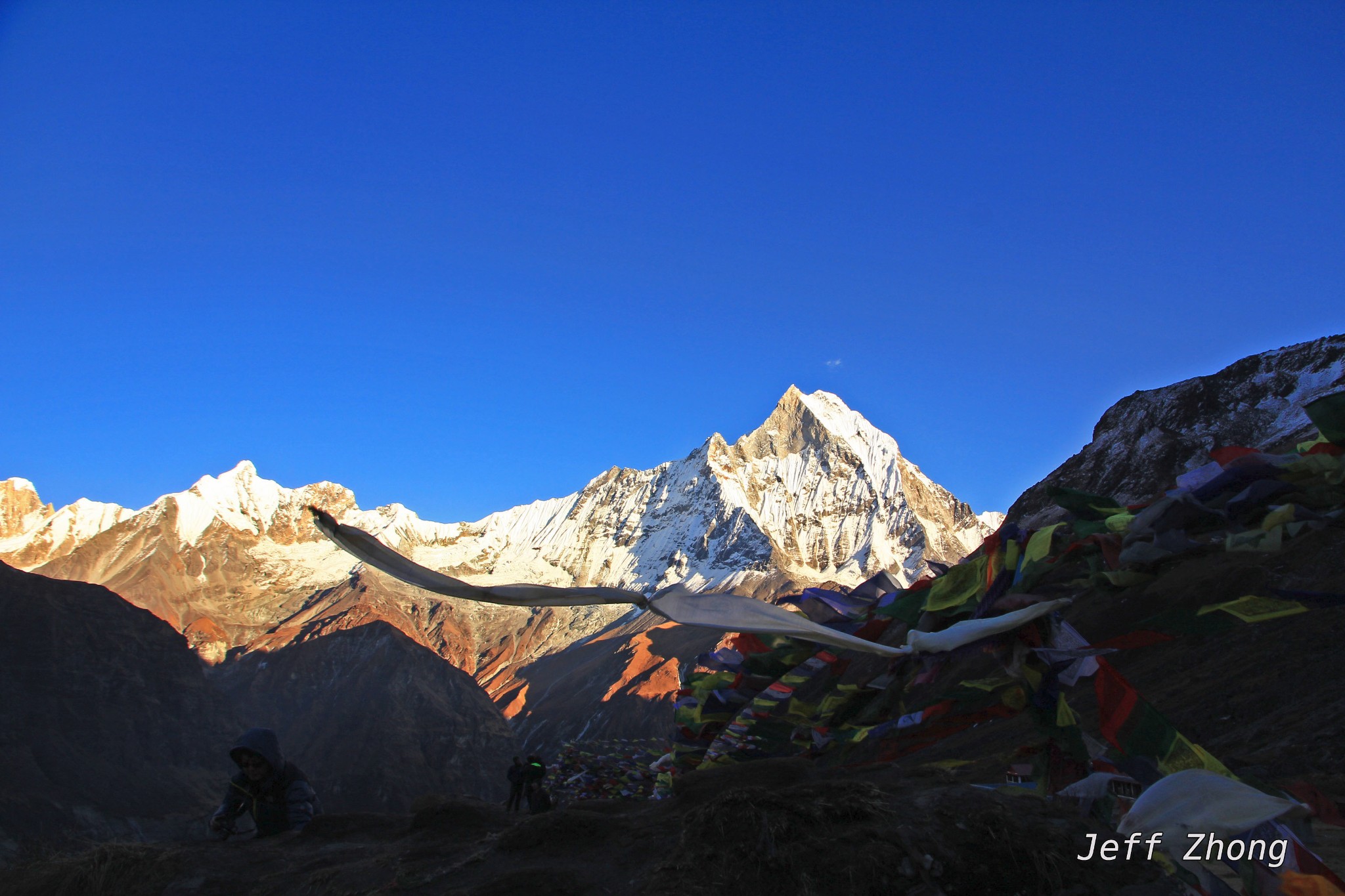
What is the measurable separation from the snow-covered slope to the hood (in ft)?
310

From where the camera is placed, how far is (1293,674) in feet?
53.2

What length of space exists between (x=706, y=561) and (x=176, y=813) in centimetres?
12473

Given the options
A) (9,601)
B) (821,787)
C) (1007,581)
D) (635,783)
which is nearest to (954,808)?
(821,787)

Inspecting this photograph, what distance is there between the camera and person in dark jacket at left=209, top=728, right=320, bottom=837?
19.6ft

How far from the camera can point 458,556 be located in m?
200

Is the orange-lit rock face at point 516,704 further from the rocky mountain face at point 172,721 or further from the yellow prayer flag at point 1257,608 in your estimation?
the yellow prayer flag at point 1257,608

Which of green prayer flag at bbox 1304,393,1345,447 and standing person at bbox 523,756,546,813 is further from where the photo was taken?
standing person at bbox 523,756,546,813

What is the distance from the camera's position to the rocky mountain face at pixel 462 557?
378 feet

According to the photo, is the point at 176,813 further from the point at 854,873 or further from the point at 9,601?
the point at 854,873

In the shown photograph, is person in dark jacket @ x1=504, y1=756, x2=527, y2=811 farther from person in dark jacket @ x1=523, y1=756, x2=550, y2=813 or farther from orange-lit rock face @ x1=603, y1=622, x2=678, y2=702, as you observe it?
orange-lit rock face @ x1=603, y1=622, x2=678, y2=702

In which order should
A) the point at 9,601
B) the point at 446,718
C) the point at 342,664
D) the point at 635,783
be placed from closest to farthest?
the point at 635,783 < the point at 9,601 < the point at 446,718 < the point at 342,664

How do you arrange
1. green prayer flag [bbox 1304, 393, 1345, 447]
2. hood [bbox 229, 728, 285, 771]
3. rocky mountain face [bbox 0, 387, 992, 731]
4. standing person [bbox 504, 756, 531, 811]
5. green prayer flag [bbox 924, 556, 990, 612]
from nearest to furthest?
1. green prayer flag [bbox 1304, 393, 1345, 447]
2. green prayer flag [bbox 924, 556, 990, 612]
3. hood [bbox 229, 728, 285, 771]
4. standing person [bbox 504, 756, 531, 811]
5. rocky mountain face [bbox 0, 387, 992, 731]

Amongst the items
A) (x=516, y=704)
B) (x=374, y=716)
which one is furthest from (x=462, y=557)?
(x=374, y=716)

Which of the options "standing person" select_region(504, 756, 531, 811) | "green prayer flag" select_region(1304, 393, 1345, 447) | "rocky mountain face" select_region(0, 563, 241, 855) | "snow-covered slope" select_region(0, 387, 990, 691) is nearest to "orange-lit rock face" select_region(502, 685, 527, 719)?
"snow-covered slope" select_region(0, 387, 990, 691)
